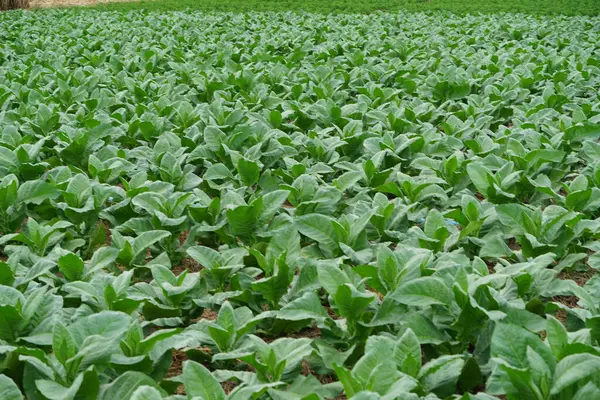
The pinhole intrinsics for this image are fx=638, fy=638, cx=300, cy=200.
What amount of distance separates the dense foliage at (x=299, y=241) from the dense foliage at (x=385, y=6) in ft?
32.2

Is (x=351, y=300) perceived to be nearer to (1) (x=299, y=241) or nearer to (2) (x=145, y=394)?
(1) (x=299, y=241)

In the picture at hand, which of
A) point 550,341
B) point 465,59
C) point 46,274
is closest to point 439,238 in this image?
point 550,341

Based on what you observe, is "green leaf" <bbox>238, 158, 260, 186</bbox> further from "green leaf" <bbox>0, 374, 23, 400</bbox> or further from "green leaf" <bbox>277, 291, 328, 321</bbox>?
"green leaf" <bbox>0, 374, 23, 400</bbox>

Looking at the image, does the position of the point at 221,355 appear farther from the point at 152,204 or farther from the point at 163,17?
the point at 163,17

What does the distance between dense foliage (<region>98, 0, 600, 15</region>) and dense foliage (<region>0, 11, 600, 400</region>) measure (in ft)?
32.2

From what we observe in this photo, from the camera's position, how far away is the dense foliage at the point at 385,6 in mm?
16156

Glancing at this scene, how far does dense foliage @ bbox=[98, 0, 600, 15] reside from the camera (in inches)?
636

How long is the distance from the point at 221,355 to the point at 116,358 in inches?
14.7

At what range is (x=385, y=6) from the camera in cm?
1769

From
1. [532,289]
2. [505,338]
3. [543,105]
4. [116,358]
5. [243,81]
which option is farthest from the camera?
[243,81]

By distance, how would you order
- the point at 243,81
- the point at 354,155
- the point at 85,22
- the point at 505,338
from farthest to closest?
the point at 85,22 → the point at 243,81 → the point at 354,155 → the point at 505,338

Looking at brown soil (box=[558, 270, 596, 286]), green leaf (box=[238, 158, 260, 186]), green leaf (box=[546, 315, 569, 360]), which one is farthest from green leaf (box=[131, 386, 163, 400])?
brown soil (box=[558, 270, 596, 286])

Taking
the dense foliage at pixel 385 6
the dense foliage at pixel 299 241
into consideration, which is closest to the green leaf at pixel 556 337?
the dense foliage at pixel 299 241

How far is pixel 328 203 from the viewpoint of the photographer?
367 centimetres
